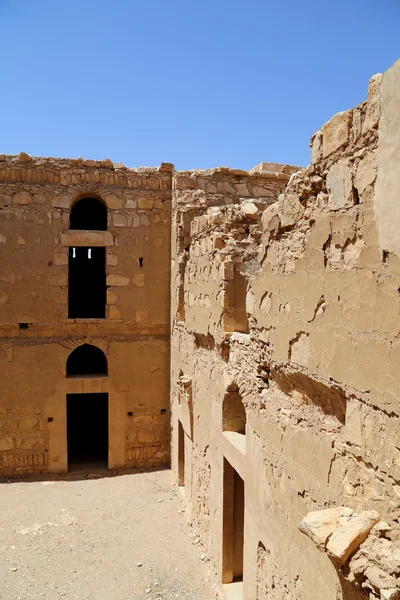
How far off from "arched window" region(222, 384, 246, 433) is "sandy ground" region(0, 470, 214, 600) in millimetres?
1928

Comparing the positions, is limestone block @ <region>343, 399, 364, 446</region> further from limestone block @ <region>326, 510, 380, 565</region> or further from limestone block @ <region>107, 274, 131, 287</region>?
limestone block @ <region>107, 274, 131, 287</region>

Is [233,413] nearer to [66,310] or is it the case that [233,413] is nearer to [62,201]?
[66,310]

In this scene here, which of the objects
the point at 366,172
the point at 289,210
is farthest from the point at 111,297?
the point at 366,172

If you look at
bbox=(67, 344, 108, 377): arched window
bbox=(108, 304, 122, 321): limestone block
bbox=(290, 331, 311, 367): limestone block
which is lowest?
bbox=(67, 344, 108, 377): arched window

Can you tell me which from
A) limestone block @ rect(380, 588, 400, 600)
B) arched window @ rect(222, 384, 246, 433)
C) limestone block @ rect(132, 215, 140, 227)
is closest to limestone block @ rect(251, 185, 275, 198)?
limestone block @ rect(132, 215, 140, 227)

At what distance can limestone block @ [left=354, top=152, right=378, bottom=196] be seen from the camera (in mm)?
2592

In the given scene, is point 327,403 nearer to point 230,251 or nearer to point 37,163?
point 230,251

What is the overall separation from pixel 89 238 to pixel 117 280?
945 mm

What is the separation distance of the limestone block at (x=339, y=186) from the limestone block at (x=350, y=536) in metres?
1.72

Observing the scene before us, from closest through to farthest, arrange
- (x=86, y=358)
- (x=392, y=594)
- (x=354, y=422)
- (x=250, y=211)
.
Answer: (x=392, y=594), (x=354, y=422), (x=250, y=211), (x=86, y=358)

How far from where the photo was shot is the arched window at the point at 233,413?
543 cm

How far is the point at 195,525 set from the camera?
6.84 m

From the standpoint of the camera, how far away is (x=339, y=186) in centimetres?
292

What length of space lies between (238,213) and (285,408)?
2.64 m
